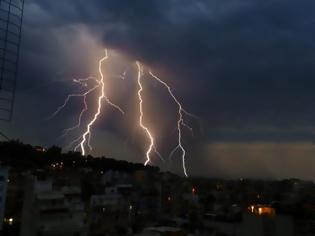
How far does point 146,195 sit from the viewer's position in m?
36.2

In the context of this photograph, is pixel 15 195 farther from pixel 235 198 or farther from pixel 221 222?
pixel 235 198

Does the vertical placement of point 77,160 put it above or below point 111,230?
above

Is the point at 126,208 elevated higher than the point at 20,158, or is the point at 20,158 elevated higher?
the point at 20,158

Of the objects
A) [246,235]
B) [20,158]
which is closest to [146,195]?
[20,158]

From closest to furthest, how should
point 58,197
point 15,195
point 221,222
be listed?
point 58,197
point 15,195
point 221,222

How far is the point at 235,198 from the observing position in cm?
4184

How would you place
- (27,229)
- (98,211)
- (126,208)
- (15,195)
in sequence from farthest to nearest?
1. (126,208)
2. (98,211)
3. (15,195)
4. (27,229)

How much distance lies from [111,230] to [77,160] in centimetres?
2364

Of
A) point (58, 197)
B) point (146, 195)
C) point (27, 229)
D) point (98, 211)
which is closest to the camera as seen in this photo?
point (27, 229)

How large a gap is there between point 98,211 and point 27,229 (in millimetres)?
9628

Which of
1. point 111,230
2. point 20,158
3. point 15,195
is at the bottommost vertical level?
point 111,230

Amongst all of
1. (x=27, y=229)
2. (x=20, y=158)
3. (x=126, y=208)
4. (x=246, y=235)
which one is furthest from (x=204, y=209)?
(x=27, y=229)

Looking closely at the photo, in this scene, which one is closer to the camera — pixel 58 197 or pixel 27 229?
pixel 27 229

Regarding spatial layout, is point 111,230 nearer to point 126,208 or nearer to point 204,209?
point 126,208
